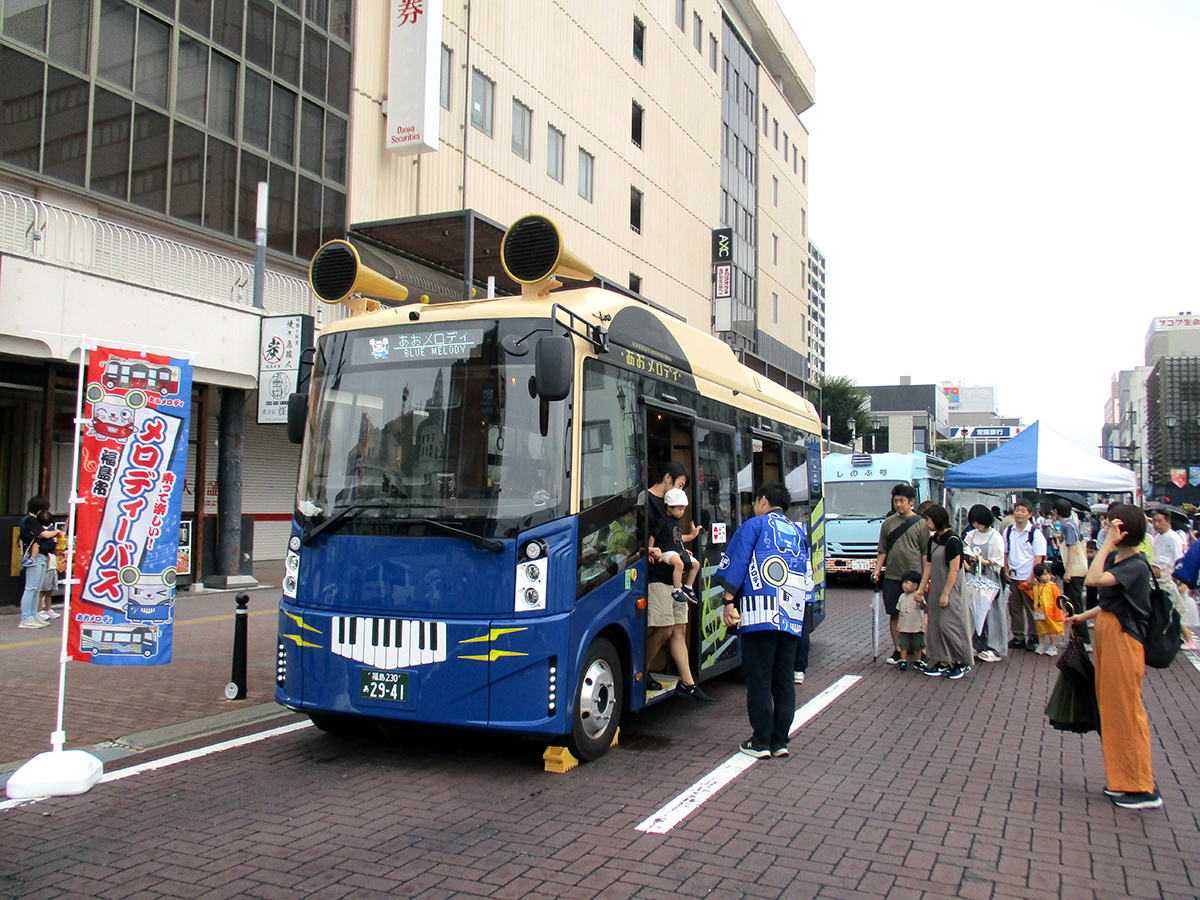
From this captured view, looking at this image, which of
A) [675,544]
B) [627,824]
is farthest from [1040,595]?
[627,824]

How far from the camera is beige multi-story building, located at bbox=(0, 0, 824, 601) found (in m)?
13.6

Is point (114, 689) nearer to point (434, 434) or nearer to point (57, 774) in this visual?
point (57, 774)

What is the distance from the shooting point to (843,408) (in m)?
55.5

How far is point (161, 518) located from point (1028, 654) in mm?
9685

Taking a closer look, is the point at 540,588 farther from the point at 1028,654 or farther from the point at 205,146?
the point at 205,146

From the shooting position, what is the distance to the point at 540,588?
5.35 metres

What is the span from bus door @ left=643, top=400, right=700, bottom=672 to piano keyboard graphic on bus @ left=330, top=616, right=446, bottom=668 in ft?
6.81

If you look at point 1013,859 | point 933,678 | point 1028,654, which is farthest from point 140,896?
point 1028,654

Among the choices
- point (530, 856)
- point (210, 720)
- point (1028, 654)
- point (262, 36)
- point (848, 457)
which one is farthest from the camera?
point (848, 457)

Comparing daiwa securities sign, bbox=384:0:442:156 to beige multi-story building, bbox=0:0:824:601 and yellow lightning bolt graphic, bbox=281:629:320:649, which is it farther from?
yellow lightning bolt graphic, bbox=281:629:320:649

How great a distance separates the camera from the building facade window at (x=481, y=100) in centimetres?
2280

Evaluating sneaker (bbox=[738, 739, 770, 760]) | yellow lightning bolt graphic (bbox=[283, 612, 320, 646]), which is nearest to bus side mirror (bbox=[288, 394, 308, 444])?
yellow lightning bolt graphic (bbox=[283, 612, 320, 646])

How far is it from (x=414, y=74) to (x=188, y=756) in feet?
57.6

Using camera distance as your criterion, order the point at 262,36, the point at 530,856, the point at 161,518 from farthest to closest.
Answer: the point at 262,36 → the point at 161,518 → the point at 530,856
